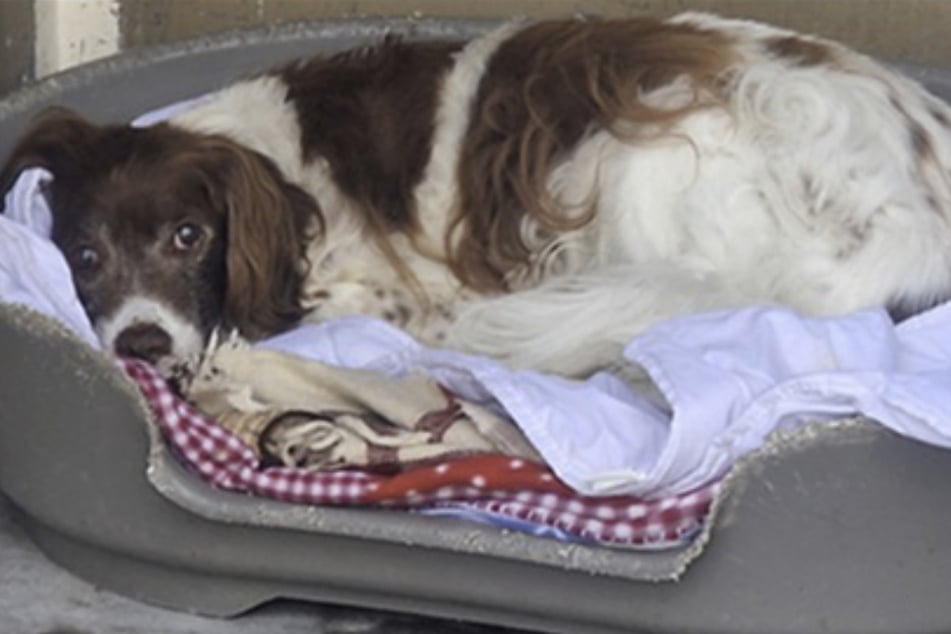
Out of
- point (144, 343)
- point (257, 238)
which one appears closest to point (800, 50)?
point (257, 238)

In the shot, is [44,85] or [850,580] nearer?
[850,580]

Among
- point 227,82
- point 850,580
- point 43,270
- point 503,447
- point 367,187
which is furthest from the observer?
point 227,82

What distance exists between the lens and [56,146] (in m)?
3.71

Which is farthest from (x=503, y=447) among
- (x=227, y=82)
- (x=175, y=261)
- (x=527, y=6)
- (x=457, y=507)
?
(x=527, y=6)

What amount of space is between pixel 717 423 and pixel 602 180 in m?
0.72

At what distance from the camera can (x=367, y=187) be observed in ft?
12.6

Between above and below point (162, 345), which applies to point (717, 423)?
above

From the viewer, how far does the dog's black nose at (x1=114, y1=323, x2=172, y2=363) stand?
3.55 meters

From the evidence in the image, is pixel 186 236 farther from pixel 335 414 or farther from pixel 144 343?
pixel 335 414

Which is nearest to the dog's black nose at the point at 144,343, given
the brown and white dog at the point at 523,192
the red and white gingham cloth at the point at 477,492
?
the brown and white dog at the point at 523,192

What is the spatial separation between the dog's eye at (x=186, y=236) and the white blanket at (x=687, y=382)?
20cm

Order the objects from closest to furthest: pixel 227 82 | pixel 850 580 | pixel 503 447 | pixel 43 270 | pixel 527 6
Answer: pixel 850 580 → pixel 503 447 → pixel 43 270 → pixel 227 82 → pixel 527 6

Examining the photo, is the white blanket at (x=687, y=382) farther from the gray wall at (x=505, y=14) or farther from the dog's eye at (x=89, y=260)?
the gray wall at (x=505, y=14)

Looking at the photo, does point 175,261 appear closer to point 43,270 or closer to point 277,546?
point 43,270
